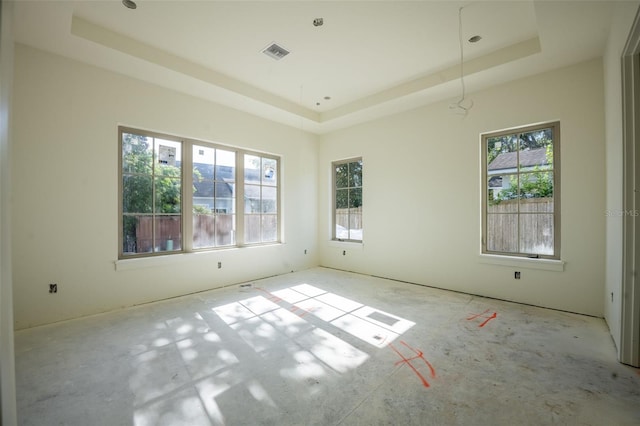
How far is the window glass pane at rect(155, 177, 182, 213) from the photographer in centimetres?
394

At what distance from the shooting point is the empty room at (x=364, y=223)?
1940 millimetres

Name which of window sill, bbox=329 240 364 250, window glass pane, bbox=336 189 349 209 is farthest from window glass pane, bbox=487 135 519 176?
window glass pane, bbox=336 189 349 209

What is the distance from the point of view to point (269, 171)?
5398mm

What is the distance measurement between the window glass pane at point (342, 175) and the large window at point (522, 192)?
8.36 ft

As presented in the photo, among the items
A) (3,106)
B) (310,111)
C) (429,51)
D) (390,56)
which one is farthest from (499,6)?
(3,106)

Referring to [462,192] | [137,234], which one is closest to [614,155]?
[462,192]

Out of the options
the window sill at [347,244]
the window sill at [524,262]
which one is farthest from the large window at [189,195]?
the window sill at [524,262]

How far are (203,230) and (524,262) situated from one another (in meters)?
4.59

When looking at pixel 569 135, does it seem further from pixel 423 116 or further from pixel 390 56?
pixel 390 56

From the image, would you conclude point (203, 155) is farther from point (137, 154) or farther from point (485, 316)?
point (485, 316)

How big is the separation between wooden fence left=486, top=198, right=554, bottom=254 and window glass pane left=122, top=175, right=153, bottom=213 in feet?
15.8

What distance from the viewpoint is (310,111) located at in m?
5.33

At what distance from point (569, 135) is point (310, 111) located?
3865mm

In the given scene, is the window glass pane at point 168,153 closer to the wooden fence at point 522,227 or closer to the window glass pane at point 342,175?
the window glass pane at point 342,175
